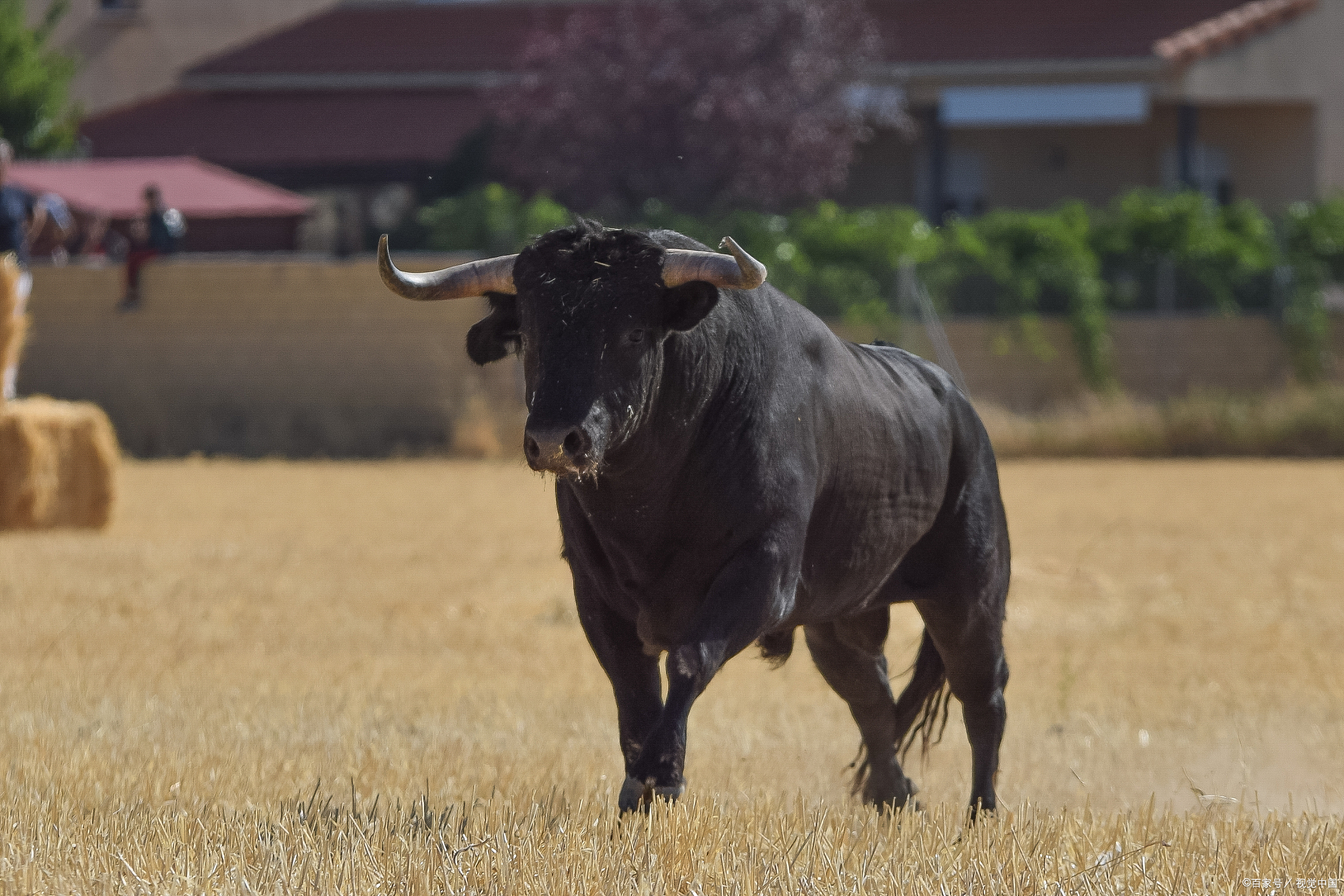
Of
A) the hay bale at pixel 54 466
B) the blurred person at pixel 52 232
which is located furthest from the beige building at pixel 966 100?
the hay bale at pixel 54 466

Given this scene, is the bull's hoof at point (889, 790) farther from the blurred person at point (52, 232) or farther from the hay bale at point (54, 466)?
the blurred person at point (52, 232)

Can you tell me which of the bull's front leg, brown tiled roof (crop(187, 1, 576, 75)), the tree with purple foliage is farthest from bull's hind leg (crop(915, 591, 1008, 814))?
brown tiled roof (crop(187, 1, 576, 75))

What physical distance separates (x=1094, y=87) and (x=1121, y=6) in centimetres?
343

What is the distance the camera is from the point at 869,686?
7.04 metres

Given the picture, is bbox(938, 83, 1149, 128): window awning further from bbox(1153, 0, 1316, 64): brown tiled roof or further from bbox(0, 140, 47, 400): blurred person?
bbox(0, 140, 47, 400): blurred person

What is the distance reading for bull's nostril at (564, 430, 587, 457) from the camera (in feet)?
16.5

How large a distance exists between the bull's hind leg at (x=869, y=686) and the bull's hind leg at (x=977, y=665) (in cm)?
23

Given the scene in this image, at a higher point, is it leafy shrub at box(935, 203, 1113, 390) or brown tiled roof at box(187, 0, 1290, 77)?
brown tiled roof at box(187, 0, 1290, 77)

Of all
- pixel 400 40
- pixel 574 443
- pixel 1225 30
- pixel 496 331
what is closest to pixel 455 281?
pixel 496 331

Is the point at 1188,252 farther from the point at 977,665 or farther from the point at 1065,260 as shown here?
the point at 977,665

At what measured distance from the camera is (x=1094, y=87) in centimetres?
3045

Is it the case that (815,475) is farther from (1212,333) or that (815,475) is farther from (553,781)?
(1212,333)

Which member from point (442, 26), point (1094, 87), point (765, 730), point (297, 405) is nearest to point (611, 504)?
point (765, 730)

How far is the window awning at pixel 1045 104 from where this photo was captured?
30141 millimetres
